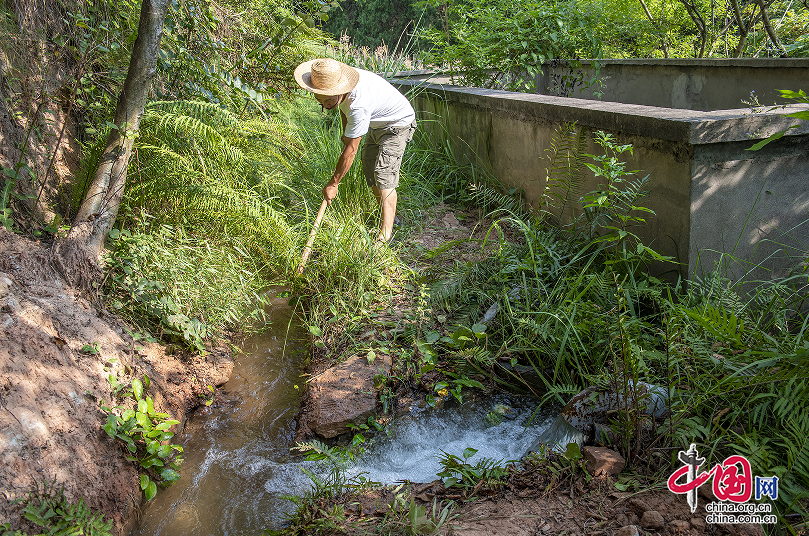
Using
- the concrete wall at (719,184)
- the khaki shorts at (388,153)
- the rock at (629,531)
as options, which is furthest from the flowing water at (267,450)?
the khaki shorts at (388,153)

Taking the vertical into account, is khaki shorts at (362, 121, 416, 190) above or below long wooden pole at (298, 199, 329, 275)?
above

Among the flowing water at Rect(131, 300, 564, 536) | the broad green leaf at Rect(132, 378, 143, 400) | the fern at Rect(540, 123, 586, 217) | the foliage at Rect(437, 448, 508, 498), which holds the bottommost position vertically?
the flowing water at Rect(131, 300, 564, 536)

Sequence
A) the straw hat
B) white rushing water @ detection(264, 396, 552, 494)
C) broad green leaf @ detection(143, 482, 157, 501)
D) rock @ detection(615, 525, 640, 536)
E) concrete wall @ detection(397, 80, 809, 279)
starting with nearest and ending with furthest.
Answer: rock @ detection(615, 525, 640, 536), broad green leaf @ detection(143, 482, 157, 501), white rushing water @ detection(264, 396, 552, 494), concrete wall @ detection(397, 80, 809, 279), the straw hat

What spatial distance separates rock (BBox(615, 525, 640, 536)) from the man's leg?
283 cm

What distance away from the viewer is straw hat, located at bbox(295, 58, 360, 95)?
3623mm

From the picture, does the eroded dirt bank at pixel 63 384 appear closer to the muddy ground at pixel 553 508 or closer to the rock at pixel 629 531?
the muddy ground at pixel 553 508

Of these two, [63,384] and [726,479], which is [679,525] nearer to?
[726,479]

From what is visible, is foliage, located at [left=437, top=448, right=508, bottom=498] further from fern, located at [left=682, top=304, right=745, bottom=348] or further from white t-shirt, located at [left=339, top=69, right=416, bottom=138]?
white t-shirt, located at [left=339, top=69, right=416, bottom=138]

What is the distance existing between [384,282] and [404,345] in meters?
0.57

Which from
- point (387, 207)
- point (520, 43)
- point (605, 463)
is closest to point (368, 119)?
point (387, 207)

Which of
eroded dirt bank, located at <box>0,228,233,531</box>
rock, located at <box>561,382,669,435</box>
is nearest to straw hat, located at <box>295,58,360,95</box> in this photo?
eroded dirt bank, located at <box>0,228,233,531</box>

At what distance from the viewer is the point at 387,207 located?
14.3 feet

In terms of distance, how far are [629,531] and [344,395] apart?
1574mm

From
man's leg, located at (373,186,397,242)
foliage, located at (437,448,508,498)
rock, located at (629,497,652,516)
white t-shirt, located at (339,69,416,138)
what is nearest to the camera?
rock, located at (629,497,652,516)
